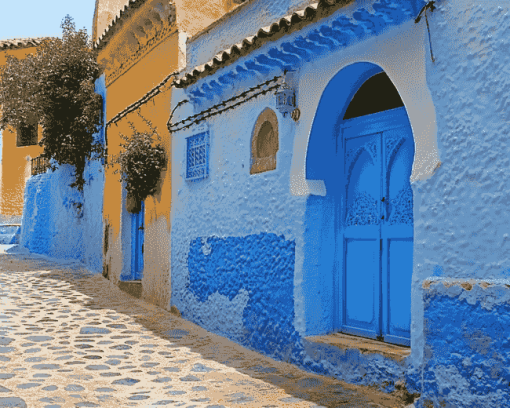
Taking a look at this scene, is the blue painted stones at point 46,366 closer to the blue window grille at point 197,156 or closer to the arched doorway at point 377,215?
the arched doorway at point 377,215

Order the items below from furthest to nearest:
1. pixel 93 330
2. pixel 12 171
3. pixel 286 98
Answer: pixel 12 171, pixel 93 330, pixel 286 98

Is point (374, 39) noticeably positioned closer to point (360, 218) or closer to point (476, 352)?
point (360, 218)

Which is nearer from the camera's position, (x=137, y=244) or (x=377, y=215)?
(x=377, y=215)

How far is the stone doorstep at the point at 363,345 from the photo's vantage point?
4.46 m

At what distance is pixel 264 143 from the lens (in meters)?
6.48

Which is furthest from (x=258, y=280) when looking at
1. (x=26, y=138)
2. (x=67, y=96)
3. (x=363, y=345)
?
(x=26, y=138)

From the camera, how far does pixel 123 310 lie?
8711 mm

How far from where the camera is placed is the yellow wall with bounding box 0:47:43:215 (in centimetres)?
2219

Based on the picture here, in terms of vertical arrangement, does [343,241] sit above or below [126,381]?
above

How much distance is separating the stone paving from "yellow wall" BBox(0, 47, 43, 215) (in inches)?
558

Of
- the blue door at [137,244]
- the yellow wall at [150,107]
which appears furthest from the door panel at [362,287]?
the blue door at [137,244]

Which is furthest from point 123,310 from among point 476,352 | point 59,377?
point 476,352

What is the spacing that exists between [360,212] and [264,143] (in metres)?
1.60

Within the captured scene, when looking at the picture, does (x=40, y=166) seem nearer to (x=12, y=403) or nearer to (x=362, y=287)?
(x=12, y=403)
